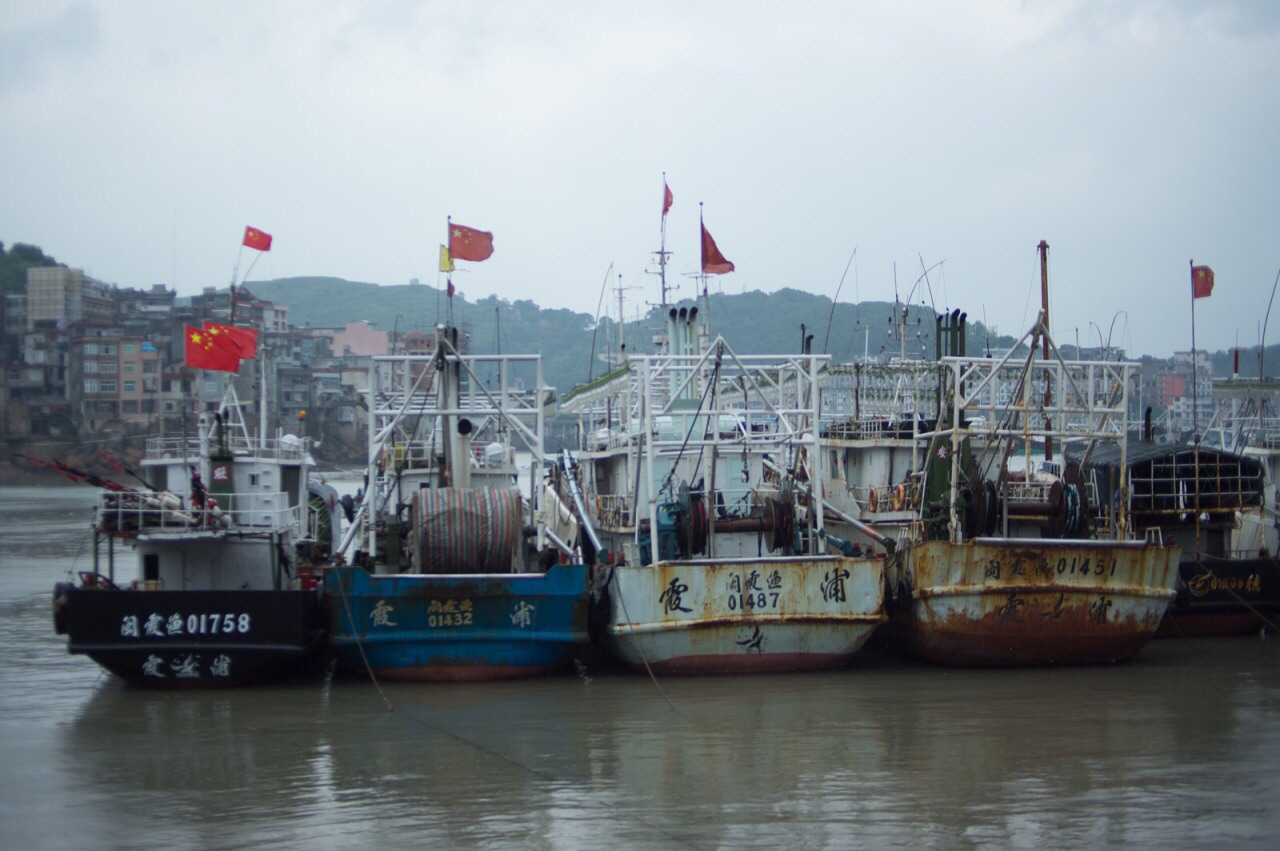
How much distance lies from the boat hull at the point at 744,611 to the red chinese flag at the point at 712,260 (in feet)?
28.6

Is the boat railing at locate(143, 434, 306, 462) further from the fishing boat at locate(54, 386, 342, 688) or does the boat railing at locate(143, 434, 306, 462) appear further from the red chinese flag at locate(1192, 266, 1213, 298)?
the red chinese flag at locate(1192, 266, 1213, 298)

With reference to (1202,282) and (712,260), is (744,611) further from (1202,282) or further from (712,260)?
(1202,282)

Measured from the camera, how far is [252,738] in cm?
1532

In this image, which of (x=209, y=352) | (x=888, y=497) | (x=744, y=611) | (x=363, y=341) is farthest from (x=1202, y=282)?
(x=363, y=341)

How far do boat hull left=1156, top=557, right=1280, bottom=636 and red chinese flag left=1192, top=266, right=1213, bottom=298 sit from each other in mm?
7864

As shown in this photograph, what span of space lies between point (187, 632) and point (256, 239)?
8172mm

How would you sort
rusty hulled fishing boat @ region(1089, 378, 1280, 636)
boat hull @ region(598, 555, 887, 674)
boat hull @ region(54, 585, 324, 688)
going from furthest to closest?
rusty hulled fishing boat @ region(1089, 378, 1280, 636), boat hull @ region(598, 555, 887, 674), boat hull @ region(54, 585, 324, 688)

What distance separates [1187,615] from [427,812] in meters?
15.5

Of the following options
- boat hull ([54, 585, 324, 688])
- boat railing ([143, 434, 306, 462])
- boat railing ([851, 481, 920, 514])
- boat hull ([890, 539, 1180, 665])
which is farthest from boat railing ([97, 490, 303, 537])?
boat railing ([851, 481, 920, 514])

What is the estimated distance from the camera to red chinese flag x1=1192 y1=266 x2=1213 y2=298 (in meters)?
28.2

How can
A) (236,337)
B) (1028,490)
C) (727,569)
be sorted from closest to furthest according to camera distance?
1. (727,569)
2. (236,337)
3. (1028,490)

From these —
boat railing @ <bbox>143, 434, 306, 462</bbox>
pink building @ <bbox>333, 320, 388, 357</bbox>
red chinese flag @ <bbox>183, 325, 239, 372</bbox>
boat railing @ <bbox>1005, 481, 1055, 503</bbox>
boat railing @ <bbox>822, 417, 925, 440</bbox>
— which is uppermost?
pink building @ <bbox>333, 320, 388, 357</bbox>

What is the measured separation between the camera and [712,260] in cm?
2552

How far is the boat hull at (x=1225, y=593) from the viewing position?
22047 mm
